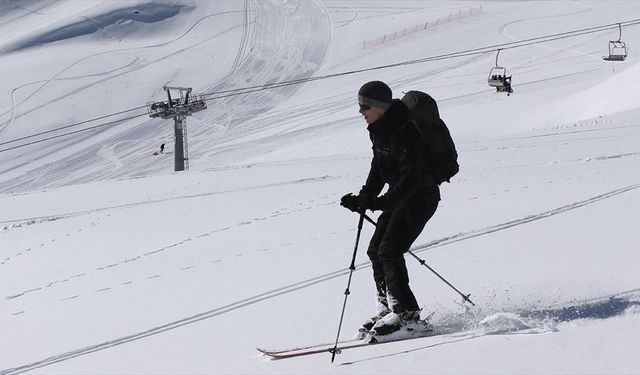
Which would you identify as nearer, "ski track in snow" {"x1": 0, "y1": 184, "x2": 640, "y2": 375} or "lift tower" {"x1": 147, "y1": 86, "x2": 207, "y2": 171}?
"ski track in snow" {"x1": 0, "y1": 184, "x2": 640, "y2": 375}

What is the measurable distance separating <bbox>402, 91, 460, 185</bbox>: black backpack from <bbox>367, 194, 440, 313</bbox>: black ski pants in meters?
0.18

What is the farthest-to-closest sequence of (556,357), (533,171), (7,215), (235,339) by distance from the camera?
1. (7,215)
2. (533,171)
3. (235,339)
4. (556,357)

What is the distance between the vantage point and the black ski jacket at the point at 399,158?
4.74 meters

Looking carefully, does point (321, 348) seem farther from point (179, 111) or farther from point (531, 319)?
point (179, 111)

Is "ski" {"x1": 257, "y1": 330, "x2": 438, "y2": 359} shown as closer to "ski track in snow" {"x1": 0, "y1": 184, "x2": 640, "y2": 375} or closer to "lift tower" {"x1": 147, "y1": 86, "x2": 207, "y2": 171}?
"ski track in snow" {"x1": 0, "y1": 184, "x2": 640, "y2": 375}

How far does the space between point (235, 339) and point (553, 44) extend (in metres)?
48.4

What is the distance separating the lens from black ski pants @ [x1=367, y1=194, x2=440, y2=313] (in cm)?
492

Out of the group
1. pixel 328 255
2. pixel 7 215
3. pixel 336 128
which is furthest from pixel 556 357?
pixel 336 128

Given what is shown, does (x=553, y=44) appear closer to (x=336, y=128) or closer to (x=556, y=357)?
(x=336, y=128)

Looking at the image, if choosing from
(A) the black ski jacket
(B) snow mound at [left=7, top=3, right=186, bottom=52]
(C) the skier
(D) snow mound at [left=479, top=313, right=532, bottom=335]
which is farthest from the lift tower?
(D) snow mound at [left=479, top=313, right=532, bottom=335]

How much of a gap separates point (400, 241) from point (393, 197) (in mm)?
312

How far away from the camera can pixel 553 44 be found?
51.0 metres

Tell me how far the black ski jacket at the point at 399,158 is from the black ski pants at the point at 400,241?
8cm

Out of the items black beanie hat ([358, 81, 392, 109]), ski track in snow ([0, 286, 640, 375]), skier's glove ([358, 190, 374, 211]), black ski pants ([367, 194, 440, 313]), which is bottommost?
ski track in snow ([0, 286, 640, 375])
